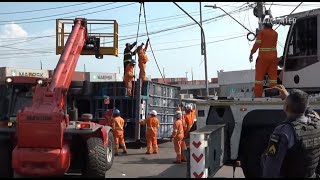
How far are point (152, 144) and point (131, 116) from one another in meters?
1.67

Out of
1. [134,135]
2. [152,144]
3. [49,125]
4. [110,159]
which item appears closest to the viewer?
[49,125]

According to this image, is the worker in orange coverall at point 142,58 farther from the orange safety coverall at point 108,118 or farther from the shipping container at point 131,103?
the orange safety coverall at point 108,118

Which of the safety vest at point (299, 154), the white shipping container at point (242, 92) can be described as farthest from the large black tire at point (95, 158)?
the safety vest at point (299, 154)

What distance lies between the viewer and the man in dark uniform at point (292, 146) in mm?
3846

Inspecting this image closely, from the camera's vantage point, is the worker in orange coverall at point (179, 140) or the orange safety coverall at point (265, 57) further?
the worker in orange coverall at point (179, 140)

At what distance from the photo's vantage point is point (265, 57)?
9414 mm

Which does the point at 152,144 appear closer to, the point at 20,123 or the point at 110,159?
the point at 110,159

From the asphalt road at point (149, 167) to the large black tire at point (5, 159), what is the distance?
8.42 feet

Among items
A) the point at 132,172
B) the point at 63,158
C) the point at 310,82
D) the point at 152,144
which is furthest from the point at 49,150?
the point at 152,144

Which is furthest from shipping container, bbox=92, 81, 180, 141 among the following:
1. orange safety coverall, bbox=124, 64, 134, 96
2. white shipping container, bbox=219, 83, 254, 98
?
white shipping container, bbox=219, 83, 254, 98

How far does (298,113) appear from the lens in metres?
4.01

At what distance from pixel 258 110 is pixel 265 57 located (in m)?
1.83

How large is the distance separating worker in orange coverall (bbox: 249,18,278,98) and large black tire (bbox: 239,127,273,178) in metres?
1.22

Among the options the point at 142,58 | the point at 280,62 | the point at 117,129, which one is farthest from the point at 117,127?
the point at 280,62
